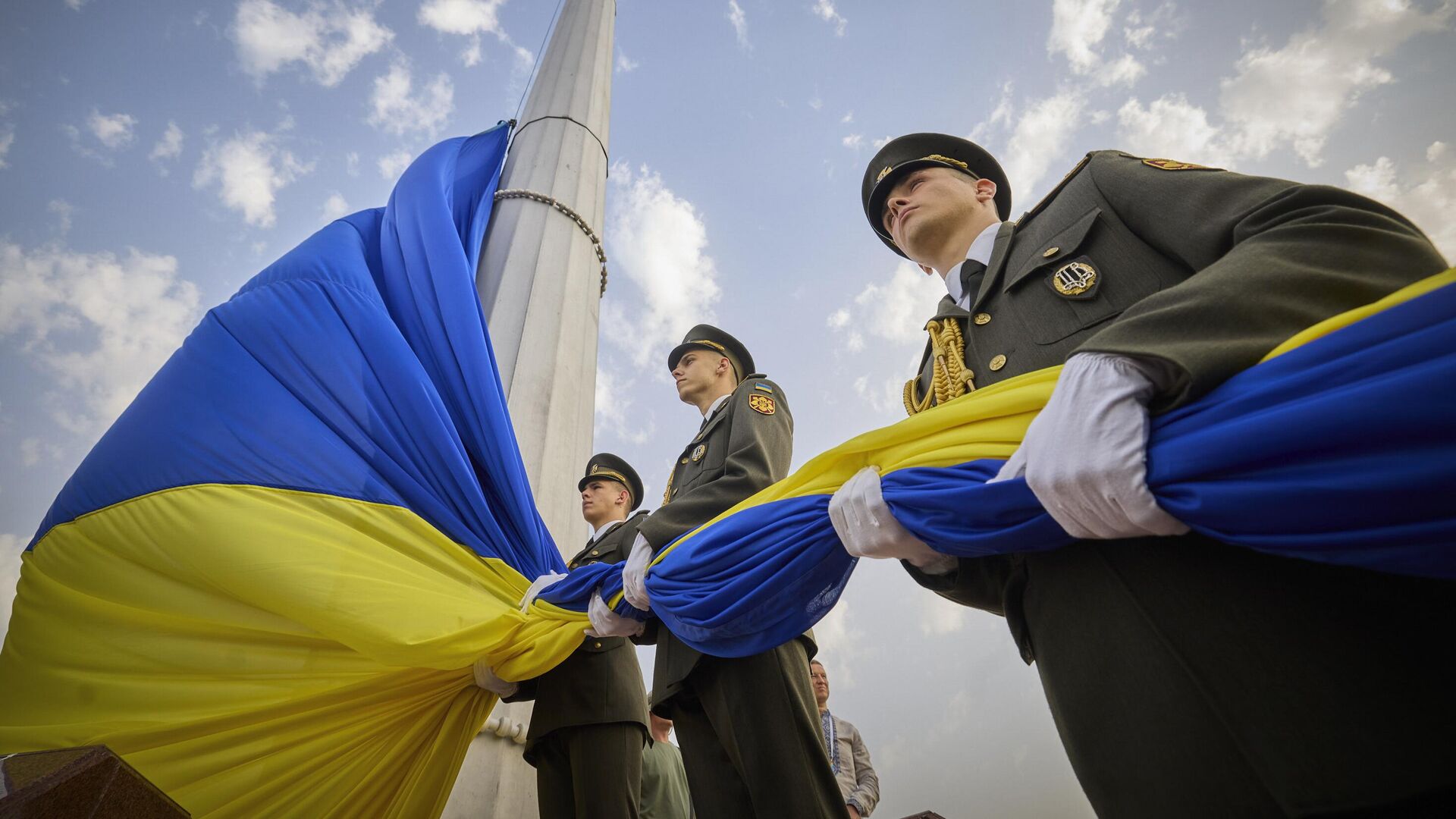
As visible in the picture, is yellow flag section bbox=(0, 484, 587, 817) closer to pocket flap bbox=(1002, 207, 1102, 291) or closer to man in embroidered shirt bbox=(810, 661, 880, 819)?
pocket flap bbox=(1002, 207, 1102, 291)

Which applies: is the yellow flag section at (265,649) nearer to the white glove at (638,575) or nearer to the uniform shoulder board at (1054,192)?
the white glove at (638,575)

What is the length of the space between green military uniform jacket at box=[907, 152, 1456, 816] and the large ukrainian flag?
1.53 metres

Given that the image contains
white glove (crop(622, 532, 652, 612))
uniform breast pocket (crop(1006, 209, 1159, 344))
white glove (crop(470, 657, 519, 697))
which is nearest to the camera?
uniform breast pocket (crop(1006, 209, 1159, 344))

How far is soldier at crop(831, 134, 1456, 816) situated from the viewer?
74 centimetres

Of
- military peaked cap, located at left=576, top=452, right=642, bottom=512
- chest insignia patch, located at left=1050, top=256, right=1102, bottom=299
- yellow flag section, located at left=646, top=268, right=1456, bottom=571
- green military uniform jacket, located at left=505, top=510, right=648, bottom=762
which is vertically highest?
military peaked cap, located at left=576, top=452, right=642, bottom=512

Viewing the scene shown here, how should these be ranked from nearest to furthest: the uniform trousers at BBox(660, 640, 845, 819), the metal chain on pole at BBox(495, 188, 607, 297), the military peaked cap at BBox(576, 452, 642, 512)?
the uniform trousers at BBox(660, 640, 845, 819) < the military peaked cap at BBox(576, 452, 642, 512) < the metal chain on pole at BBox(495, 188, 607, 297)

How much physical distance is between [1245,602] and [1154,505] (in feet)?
0.54

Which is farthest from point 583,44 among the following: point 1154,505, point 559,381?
point 1154,505

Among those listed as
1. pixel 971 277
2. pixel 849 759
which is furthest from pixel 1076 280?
pixel 849 759

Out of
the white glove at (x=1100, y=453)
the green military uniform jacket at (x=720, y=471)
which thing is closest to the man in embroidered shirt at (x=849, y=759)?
the green military uniform jacket at (x=720, y=471)

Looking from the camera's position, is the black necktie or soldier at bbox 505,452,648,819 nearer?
the black necktie

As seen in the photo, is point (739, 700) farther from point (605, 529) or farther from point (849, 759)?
point (849, 759)

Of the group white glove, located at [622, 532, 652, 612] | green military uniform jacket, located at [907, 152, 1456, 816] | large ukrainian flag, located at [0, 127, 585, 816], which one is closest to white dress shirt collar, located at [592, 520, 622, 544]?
large ukrainian flag, located at [0, 127, 585, 816]

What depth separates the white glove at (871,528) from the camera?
48.8 inches
